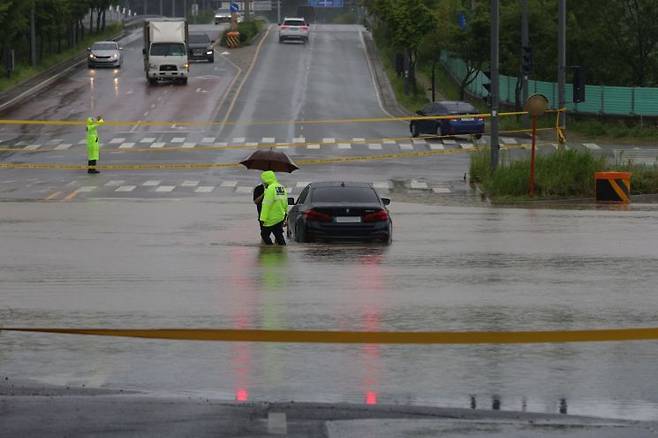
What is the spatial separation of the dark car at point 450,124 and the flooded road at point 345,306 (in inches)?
1112

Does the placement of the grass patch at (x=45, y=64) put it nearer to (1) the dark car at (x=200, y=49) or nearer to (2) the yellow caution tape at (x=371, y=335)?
(1) the dark car at (x=200, y=49)

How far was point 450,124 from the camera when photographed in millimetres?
58562

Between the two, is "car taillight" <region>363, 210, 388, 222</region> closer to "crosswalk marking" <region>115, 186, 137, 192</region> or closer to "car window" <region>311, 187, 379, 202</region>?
"car window" <region>311, 187, 379, 202</region>

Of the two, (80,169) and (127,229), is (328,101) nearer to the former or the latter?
(80,169)

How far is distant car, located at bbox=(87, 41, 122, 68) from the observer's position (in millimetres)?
90125

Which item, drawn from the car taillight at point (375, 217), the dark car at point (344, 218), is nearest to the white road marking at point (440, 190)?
the dark car at point (344, 218)

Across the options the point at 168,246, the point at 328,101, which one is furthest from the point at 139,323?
the point at 328,101

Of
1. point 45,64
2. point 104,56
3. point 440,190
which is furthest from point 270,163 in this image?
point 45,64

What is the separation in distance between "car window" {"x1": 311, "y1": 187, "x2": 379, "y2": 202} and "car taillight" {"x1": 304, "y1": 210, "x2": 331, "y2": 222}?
16.9 inches

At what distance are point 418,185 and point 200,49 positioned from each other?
52605 millimetres

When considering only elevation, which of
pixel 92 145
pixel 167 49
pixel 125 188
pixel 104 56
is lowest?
pixel 125 188

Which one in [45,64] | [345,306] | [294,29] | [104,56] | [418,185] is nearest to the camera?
[345,306]

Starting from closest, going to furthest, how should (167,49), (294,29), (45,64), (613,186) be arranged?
(613,186) → (167,49) → (45,64) → (294,29)

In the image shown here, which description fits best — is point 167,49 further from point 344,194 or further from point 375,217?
point 375,217
